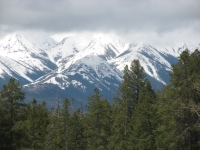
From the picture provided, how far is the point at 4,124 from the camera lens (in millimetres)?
53844

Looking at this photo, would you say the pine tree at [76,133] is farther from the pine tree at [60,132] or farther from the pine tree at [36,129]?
the pine tree at [36,129]

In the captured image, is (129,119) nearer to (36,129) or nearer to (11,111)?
(11,111)

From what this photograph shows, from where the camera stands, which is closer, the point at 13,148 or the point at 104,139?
the point at 13,148

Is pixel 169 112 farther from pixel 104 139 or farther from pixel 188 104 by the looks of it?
pixel 104 139

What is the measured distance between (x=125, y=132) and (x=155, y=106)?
949cm

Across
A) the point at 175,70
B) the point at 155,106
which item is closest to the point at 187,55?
the point at 175,70

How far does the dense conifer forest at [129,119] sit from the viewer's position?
41500 millimetres

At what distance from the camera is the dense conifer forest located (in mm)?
41500

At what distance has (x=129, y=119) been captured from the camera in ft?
188

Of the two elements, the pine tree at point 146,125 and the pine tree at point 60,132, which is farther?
the pine tree at point 60,132

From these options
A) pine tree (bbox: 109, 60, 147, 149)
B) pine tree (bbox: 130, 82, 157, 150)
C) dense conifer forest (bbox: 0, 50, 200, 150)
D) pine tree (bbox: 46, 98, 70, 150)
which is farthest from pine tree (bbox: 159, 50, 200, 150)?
pine tree (bbox: 46, 98, 70, 150)

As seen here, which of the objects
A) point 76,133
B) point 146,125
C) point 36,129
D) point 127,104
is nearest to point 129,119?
point 127,104

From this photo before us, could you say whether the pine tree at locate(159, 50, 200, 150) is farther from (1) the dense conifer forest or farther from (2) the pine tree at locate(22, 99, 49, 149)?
(2) the pine tree at locate(22, 99, 49, 149)

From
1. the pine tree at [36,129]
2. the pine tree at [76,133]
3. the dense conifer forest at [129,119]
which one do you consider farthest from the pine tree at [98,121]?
the pine tree at [36,129]
